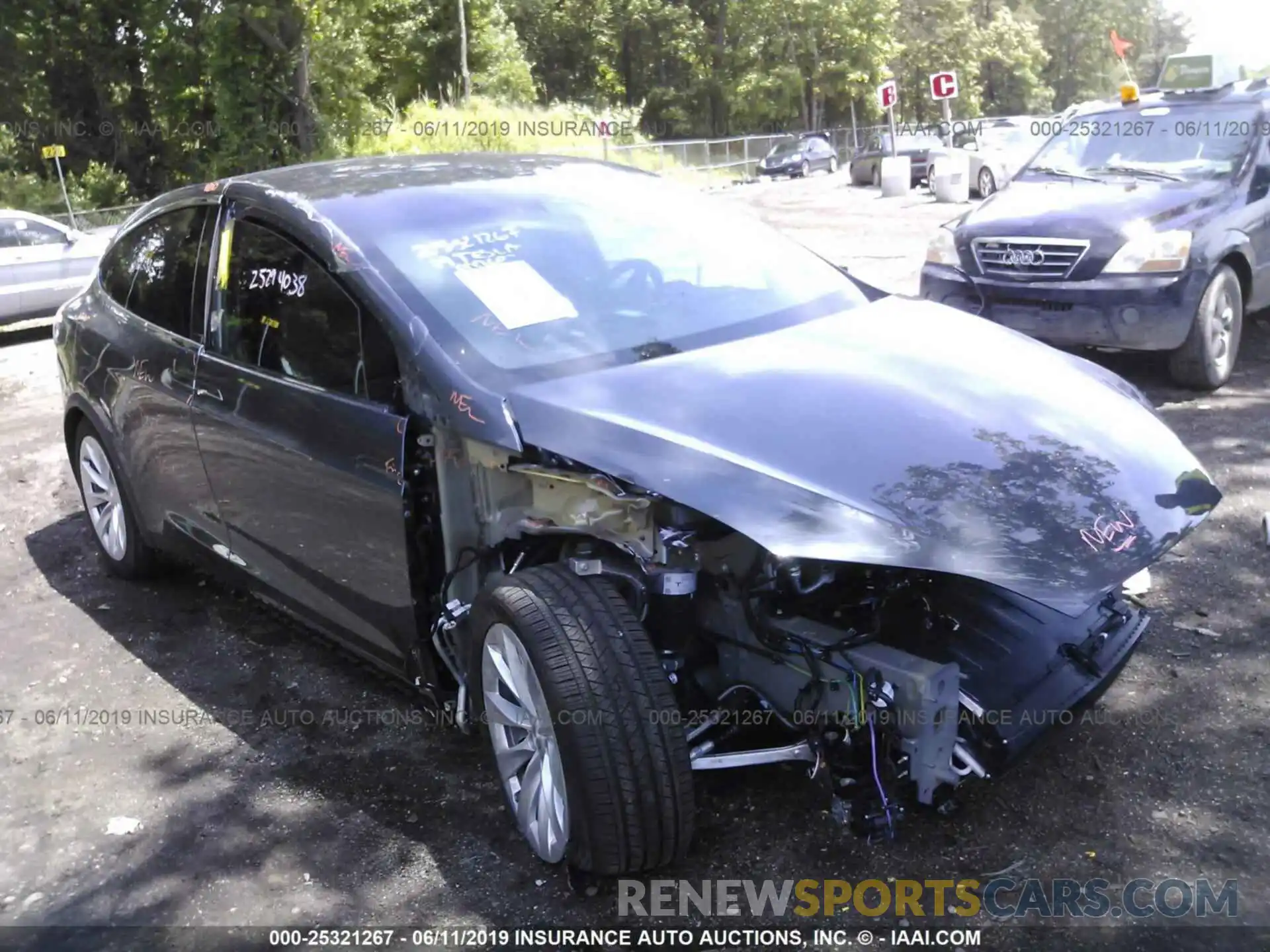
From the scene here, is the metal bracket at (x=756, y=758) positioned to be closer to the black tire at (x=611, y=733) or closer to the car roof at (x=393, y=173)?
the black tire at (x=611, y=733)

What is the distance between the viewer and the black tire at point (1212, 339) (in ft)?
21.6

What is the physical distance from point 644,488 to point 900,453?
0.63 m

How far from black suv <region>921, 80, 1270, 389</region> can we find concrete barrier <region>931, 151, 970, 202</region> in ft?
42.8

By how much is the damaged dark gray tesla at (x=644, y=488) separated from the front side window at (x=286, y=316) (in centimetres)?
1

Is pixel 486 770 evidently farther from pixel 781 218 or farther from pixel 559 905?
pixel 781 218

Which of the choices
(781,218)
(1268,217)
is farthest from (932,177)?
(1268,217)

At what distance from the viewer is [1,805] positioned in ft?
11.7

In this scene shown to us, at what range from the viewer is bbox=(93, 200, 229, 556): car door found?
4145 millimetres

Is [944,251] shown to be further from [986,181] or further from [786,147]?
[786,147]

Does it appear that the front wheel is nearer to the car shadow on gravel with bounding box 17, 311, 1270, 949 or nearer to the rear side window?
the car shadow on gravel with bounding box 17, 311, 1270, 949

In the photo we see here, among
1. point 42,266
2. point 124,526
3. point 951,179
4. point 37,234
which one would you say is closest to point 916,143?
point 951,179

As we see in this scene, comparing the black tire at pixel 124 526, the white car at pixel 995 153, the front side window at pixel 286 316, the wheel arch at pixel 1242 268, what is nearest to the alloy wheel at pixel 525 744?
the front side window at pixel 286 316

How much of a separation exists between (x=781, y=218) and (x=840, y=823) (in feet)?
58.7

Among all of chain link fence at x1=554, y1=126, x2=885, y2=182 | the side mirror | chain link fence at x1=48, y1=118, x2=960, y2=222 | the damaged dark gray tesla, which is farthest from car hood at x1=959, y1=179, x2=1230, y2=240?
chain link fence at x1=554, y1=126, x2=885, y2=182
